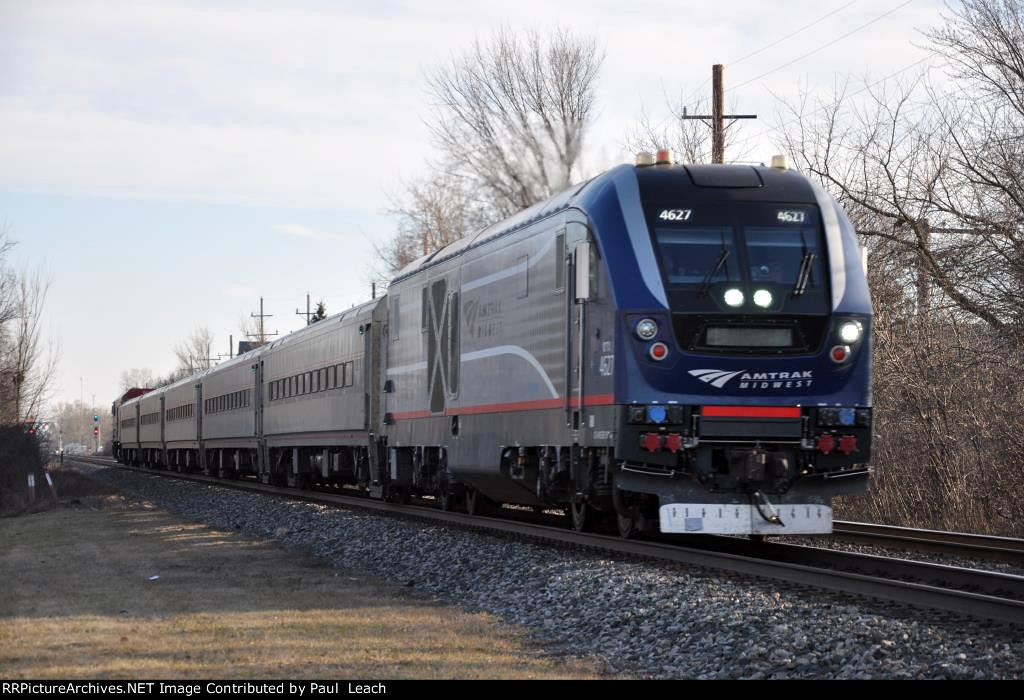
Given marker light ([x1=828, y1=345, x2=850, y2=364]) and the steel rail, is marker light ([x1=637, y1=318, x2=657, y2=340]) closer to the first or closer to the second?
marker light ([x1=828, y1=345, x2=850, y2=364])

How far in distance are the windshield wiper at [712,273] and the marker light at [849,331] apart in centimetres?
119

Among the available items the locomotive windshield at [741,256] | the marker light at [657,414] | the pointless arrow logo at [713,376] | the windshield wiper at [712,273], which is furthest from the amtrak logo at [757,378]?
the windshield wiper at [712,273]

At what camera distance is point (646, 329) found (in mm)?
11234

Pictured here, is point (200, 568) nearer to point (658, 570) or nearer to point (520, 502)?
point (520, 502)

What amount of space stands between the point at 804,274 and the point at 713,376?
125 cm

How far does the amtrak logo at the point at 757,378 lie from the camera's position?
11.2m

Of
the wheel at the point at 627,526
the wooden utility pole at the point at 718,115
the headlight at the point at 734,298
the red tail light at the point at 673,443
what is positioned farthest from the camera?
the wooden utility pole at the point at 718,115

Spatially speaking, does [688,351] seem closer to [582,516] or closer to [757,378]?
[757,378]

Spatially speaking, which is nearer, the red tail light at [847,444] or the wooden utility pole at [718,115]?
the red tail light at [847,444]

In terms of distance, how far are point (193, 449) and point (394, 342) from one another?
2533 centimetres

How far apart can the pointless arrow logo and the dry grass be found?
9.41ft

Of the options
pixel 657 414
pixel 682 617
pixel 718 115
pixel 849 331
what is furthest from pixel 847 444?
pixel 718 115

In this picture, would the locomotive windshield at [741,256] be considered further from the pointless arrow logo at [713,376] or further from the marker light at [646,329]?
the pointless arrow logo at [713,376]
